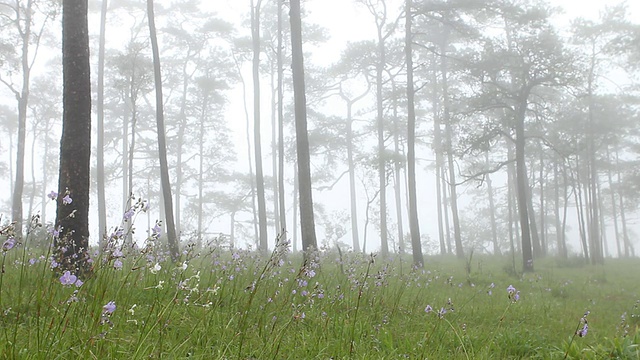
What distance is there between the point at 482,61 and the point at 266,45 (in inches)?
→ 496

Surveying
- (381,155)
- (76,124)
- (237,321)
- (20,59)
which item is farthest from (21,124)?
(237,321)

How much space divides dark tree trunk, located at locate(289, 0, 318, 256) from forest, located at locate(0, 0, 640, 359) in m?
0.05

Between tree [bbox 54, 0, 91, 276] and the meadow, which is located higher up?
tree [bbox 54, 0, 91, 276]

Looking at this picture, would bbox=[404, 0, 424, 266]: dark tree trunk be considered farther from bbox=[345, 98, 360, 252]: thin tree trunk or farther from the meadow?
bbox=[345, 98, 360, 252]: thin tree trunk

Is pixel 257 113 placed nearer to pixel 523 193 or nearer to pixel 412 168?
pixel 412 168

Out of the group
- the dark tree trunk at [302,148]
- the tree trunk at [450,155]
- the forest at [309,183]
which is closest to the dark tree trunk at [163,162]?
the forest at [309,183]

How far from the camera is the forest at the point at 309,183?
10.8ft

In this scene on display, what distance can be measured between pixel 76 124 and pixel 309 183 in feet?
19.5

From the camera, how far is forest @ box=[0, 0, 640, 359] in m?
3.28

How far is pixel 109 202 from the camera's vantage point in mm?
32938

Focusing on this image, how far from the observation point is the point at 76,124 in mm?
5406

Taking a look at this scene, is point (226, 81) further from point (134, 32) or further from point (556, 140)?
point (556, 140)

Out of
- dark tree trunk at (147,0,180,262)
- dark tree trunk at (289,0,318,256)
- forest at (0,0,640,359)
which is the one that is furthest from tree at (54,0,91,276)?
dark tree trunk at (289,0,318,256)

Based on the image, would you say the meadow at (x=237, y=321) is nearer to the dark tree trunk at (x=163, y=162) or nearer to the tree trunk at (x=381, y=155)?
the dark tree trunk at (x=163, y=162)
